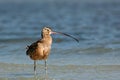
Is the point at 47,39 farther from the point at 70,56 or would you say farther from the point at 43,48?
the point at 70,56

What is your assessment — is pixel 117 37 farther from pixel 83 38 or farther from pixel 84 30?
pixel 84 30

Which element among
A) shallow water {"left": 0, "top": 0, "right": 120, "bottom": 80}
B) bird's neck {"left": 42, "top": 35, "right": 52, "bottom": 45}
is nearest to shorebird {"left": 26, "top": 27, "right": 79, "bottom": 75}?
bird's neck {"left": 42, "top": 35, "right": 52, "bottom": 45}

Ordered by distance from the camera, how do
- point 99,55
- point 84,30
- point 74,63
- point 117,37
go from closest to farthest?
point 74,63, point 99,55, point 117,37, point 84,30

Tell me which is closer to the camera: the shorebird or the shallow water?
the shorebird

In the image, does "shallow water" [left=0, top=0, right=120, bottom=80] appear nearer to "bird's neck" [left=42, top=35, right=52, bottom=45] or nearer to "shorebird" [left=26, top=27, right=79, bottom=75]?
"shorebird" [left=26, top=27, right=79, bottom=75]

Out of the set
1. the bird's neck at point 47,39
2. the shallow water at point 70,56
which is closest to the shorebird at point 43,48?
the bird's neck at point 47,39

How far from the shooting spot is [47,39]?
42.6 ft

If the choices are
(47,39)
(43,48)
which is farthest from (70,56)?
(43,48)

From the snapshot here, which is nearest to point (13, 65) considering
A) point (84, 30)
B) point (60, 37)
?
point (60, 37)

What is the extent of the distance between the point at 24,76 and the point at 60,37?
7.49 metres

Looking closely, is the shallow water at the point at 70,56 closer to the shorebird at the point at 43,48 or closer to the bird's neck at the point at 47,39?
the shorebird at the point at 43,48

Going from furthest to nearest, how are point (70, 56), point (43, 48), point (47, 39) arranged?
point (70, 56) → point (47, 39) → point (43, 48)

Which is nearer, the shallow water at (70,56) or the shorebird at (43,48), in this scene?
the shorebird at (43,48)

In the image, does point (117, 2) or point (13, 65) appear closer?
point (13, 65)
